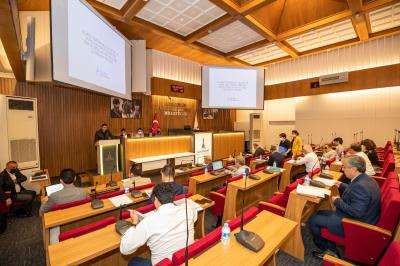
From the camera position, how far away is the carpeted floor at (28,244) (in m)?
2.92

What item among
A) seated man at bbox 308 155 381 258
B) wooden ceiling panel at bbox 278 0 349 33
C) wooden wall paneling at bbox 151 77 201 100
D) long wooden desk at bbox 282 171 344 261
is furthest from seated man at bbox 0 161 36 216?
wooden ceiling panel at bbox 278 0 349 33

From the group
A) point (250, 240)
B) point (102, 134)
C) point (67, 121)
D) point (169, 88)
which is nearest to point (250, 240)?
point (250, 240)

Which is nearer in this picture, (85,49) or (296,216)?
(296,216)

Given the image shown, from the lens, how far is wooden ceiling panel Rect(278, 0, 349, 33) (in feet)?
20.5

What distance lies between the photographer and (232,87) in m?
8.88

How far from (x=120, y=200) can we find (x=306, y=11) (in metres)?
7.56

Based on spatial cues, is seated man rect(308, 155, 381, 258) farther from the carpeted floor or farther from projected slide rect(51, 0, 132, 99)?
projected slide rect(51, 0, 132, 99)

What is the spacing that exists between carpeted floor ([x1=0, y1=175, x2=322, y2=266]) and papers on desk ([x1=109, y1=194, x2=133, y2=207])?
1.25 meters

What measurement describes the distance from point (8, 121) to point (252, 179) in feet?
19.8

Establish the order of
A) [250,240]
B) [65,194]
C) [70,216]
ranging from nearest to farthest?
[250,240] → [70,216] → [65,194]

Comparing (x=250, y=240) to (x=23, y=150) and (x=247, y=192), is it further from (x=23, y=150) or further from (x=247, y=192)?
(x=23, y=150)

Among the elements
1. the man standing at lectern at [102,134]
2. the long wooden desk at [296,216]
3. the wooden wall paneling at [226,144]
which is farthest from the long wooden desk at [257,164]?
the man standing at lectern at [102,134]

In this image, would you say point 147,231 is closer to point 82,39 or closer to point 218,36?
point 82,39

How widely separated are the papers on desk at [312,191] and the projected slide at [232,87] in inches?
239
